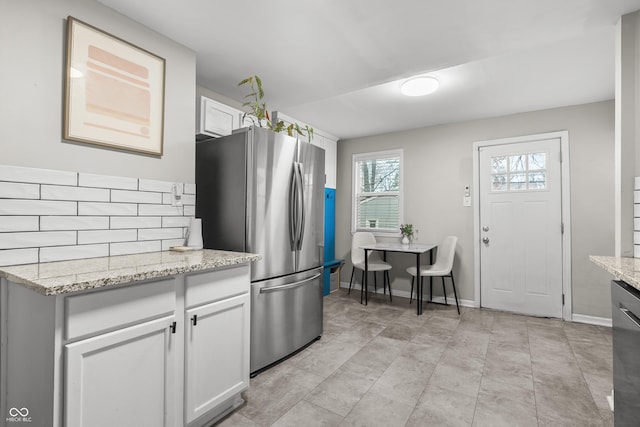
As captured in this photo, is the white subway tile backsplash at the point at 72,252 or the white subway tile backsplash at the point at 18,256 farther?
the white subway tile backsplash at the point at 72,252

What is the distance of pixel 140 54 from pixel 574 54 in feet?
10.6

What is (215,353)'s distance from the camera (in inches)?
62.7

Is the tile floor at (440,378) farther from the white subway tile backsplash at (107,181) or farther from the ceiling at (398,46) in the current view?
the ceiling at (398,46)

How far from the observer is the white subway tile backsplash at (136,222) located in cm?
176

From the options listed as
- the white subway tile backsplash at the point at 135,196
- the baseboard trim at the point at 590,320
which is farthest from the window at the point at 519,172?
the white subway tile backsplash at the point at 135,196

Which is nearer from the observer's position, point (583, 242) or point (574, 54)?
point (574, 54)

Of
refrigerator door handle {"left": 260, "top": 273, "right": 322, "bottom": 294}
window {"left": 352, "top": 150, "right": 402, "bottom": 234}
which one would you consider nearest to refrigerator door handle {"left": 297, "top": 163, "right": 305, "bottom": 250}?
refrigerator door handle {"left": 260, "top": 273, "right": 322, "bottom": 294}

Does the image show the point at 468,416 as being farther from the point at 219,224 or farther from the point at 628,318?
the point at 219,224

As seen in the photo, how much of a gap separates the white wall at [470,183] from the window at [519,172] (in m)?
0.28

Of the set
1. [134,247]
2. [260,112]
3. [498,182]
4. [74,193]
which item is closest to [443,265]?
[498,182]

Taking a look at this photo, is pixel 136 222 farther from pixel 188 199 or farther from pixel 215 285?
pixel 215 285

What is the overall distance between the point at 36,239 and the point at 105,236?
294 millimetres

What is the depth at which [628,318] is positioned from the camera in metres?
1.15

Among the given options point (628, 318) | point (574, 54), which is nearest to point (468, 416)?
point (628, 318)
